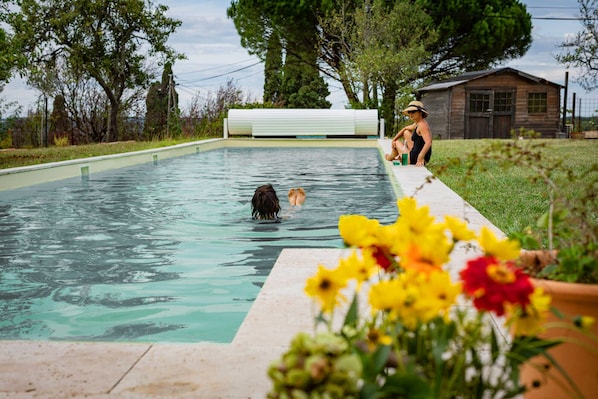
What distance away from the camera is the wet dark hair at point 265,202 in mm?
6664

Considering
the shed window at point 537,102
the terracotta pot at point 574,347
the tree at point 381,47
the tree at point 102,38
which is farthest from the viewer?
the tree at point 381,47

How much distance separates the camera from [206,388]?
219 cm

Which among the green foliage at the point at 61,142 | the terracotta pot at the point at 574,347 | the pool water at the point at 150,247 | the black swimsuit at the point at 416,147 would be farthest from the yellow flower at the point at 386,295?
the green foliage at the point at 61,142

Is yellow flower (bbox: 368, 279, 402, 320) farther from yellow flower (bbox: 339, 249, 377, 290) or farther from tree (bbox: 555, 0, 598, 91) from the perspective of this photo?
tree (bbox: 555, 0, 598, 91)

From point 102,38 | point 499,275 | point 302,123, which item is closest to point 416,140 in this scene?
point 499,275

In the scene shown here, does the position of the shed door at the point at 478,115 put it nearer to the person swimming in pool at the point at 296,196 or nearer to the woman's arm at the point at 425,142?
the woman's arm at the point at 425,142

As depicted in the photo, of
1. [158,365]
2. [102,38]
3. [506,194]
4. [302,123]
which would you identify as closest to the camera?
[158,365]

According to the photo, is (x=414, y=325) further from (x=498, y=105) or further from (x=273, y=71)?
(x=273, y=71)

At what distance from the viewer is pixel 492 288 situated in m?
1.39

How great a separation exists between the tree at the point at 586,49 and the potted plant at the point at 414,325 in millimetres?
19066

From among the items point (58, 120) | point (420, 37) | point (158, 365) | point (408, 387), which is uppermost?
point (420, 37)

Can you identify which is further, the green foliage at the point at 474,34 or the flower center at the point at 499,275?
the green foliage at the point at 474,34

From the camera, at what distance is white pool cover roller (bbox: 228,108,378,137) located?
21.8 meters

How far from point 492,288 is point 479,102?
24994 millimetres
